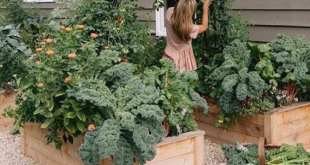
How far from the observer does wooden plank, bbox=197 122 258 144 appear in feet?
14.2

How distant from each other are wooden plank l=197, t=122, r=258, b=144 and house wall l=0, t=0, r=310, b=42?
129cm

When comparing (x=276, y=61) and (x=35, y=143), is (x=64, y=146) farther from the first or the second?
(x=276, y=61)

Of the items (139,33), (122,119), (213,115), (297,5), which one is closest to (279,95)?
(213,115)

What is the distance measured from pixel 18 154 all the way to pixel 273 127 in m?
2.50

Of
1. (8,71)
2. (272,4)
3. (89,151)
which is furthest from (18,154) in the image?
(272,4)

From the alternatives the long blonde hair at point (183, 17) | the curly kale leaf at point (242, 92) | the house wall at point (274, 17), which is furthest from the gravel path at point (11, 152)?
the house wall at point (274, 17)

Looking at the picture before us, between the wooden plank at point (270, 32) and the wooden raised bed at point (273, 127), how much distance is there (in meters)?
0.87

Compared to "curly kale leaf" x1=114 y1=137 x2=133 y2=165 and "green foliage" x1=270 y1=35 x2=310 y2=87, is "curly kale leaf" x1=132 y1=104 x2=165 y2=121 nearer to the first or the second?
"curly kale leaf" x1=114 y1=137 x2=133 y2=165

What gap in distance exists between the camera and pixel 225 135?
455cm

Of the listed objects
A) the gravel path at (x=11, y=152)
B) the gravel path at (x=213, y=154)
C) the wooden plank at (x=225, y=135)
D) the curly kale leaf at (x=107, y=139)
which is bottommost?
the gravel path at (x=11, y=152)

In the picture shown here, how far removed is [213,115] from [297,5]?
148 centimetres

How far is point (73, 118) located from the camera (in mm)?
3439

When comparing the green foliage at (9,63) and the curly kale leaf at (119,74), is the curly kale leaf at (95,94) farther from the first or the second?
the green foliage at (9,63)

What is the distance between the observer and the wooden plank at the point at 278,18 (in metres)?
4.82
